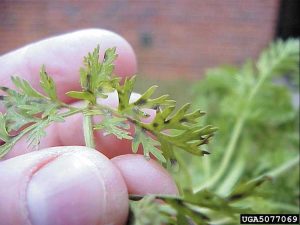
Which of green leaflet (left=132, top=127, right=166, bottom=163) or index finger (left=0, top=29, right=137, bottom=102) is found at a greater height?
index finger (left=0, top=29, right=137, bottom=102)

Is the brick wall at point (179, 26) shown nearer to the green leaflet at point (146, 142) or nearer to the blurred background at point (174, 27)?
the blurred background at point (174, 27)

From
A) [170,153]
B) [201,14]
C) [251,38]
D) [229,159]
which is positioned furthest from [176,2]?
[170,153]

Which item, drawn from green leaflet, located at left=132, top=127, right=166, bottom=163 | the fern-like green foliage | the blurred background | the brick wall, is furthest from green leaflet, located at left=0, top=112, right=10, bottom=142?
the brick wall

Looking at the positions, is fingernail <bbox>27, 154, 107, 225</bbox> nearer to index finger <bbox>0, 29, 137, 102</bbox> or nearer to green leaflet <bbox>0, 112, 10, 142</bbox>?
green leaflet <bbox>0, 112, 10, 142</bbox>

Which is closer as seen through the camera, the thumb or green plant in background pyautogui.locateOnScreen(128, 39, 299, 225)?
the thumb

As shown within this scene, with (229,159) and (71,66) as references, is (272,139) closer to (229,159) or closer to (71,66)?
(229,159)

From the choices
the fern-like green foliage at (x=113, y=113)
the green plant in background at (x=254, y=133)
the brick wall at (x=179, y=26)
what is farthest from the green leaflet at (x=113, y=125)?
the brick wall at (x=179, y=26)

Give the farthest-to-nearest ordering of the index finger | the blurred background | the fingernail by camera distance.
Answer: the blurred background → the index finger → the fingernail
